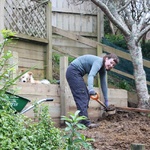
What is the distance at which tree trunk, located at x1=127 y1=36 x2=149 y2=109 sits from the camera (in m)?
7.93

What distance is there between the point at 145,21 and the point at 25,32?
2588 millimetres

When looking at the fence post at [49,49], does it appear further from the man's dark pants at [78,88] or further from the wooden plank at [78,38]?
the man's dark pants at [78,88]

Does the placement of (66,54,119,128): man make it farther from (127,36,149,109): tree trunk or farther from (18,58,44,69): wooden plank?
(18,58,44,69): wooden plank

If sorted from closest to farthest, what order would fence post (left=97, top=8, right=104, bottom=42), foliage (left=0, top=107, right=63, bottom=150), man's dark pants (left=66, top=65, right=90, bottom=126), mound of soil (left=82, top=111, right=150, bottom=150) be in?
foliage (left=0, top=107, right=63, bottom=150), mound of soil (left=82, top=111, right=150, bottom=150), man's dark pants (left=66, top=65, right=90, bottom=126), fence post (left=97, top=8, right=104, bottom=42)

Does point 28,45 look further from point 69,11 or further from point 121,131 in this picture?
point 121,131

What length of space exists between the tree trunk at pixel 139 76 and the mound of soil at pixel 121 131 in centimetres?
46

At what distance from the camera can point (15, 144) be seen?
286 cm

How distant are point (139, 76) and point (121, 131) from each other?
2.11 meters

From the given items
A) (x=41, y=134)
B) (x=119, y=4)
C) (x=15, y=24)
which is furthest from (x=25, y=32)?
(x=41, y=134)

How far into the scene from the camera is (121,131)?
6.12 metres

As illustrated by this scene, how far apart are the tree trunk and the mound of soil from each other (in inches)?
17.9

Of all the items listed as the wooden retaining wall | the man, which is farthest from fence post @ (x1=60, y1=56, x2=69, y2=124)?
the man

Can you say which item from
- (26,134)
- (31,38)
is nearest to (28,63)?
(31,38)

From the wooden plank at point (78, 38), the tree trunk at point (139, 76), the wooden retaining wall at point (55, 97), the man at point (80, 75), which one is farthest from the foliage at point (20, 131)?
the wooden plank at point (78, 38)
